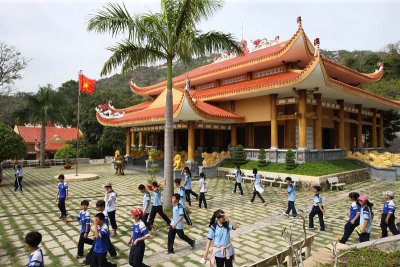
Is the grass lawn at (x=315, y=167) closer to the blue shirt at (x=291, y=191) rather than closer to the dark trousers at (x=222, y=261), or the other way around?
the blue shirt at (x=291, y=191)

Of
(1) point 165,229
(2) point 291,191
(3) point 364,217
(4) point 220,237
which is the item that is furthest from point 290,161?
(4) point 220,237

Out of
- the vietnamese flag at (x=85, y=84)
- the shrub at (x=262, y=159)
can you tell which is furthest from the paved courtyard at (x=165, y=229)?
the vietnamese flag at (x=85, y=84)

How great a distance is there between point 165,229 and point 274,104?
1172 centimetres

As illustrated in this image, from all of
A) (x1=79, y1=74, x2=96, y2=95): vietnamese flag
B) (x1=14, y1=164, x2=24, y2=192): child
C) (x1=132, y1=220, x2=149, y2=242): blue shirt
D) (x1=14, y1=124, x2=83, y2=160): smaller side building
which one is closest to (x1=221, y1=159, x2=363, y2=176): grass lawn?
(x1=132, y1=220, x2=149, y2=242): blue shirt

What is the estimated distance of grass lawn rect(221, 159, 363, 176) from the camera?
48.0 feet

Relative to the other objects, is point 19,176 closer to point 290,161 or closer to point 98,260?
point 98,260

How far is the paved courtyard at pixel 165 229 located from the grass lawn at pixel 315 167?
119cm

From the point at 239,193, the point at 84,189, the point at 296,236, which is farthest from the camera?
the point at 84,189

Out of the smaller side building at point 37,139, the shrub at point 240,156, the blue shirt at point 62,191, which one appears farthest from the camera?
the smaller side building at point 37,139

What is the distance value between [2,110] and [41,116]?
4196 mm

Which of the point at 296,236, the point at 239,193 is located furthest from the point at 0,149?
the point at 296,236

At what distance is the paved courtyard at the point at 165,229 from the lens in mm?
6281

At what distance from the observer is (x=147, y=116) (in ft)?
61.4

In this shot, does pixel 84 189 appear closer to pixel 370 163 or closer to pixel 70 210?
pixel 70 210
